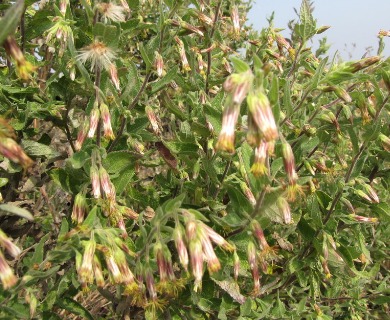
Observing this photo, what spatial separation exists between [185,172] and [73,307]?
2.77 feet

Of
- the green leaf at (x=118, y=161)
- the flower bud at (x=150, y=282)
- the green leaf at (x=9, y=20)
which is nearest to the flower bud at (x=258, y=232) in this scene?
the flower bud at (x=150, y=282)

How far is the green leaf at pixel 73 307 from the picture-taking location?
7.06 ft

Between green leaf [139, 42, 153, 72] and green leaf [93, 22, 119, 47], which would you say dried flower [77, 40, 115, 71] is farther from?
green leaf [139, 42, 153, 72]

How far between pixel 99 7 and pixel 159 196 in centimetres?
118

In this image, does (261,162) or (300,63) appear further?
(300,63)

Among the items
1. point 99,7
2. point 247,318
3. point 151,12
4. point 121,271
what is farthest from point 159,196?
point 151,12

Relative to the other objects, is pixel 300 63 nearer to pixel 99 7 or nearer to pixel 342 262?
pixel 342 262

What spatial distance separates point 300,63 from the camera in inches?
108

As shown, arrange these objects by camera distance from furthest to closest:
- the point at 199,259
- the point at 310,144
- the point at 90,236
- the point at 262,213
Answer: the point at 310,144
the point at 262,213
the point at 90,236
the point at 199,259

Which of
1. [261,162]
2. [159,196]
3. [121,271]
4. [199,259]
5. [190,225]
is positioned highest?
[261,162]

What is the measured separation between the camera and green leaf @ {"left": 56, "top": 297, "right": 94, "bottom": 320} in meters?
2.15

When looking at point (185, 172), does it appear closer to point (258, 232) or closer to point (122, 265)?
point (258, 232)

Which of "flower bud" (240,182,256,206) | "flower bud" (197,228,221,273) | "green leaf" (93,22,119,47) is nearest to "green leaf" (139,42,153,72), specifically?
"green leaf" (93,22,119,47)

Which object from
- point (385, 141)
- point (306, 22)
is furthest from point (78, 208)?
point (385, 141)
